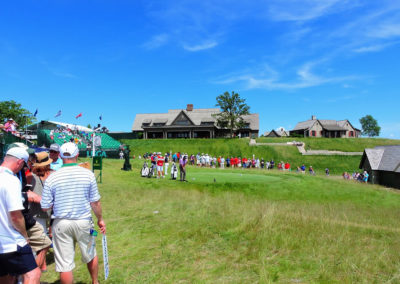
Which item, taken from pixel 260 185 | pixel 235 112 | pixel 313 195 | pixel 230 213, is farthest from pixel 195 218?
pixel 235 112

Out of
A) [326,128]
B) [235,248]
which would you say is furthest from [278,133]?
[235,248]

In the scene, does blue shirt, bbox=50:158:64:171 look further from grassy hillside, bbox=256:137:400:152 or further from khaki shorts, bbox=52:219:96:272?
grassy hillside, bbox=256:137:400:152

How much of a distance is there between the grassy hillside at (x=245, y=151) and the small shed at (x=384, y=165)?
268 inches

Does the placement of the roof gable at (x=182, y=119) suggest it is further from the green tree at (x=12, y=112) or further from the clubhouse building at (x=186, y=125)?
the green tree at (x=12, y=112)

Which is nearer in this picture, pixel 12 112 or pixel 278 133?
pixel 12 112

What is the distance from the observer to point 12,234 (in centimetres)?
344

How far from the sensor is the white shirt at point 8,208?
3.38 metres

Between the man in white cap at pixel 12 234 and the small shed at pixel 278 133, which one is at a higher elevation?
the small shed at pixel 278 133

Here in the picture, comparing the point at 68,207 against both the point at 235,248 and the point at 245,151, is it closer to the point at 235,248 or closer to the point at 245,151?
the point at 235,248

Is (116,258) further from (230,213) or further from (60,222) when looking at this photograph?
(230,213)

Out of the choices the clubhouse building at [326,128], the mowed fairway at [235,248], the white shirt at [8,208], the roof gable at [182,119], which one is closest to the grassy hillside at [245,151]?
the roof gable at [182,119]

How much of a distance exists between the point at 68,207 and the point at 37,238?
1082mm

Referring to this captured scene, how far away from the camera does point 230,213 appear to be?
9414mm

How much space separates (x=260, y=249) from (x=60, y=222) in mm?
4186
